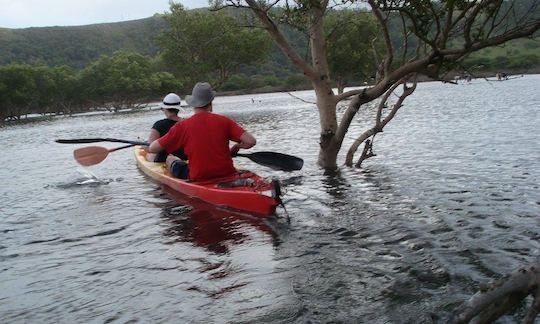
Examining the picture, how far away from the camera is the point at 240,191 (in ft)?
28.4

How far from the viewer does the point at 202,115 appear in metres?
8.72

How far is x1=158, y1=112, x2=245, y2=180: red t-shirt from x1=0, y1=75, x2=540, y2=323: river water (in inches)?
34.7

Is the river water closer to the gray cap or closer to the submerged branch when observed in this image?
the submerged branch

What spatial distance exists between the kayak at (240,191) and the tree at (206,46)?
70328 mm

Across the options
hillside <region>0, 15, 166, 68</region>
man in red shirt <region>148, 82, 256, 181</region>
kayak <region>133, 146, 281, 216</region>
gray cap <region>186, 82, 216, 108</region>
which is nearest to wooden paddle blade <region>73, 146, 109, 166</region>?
kayak <region>133, 146, 281, 216</region>

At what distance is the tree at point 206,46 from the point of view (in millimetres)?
80438

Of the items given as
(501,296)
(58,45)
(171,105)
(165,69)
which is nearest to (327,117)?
(171,105)

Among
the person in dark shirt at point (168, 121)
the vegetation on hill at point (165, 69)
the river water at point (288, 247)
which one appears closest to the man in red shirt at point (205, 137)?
the river water at point (288, 247)

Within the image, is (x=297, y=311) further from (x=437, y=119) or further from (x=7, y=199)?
(x=437, y=119)

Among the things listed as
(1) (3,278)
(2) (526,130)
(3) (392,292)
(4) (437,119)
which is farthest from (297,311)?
(4) (437,119)

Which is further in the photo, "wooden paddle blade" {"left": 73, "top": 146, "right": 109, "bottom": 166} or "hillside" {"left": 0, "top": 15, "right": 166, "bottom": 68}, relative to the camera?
"hillside" {"left": 0, "top": 15, "right": 166, "bottom": 68}

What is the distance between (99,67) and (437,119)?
8043cm

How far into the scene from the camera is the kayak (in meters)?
8.30

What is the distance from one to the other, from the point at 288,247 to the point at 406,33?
5534mm
